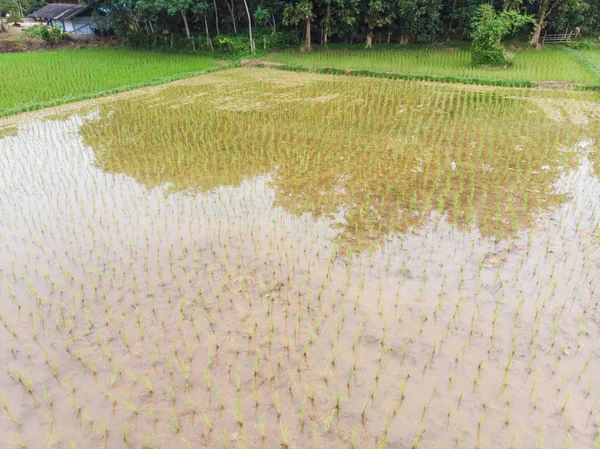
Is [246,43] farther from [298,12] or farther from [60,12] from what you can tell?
[60,12]

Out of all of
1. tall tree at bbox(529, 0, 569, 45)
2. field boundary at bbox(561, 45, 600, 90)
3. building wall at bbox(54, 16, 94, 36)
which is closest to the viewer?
field boundary at bbox(561, 45, 600, 90)

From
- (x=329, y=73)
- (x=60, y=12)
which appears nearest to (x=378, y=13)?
(x=329, y=73)

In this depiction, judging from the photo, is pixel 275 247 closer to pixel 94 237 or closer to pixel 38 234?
pixel 94 237

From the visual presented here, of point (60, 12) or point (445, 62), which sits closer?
point (445, 62)

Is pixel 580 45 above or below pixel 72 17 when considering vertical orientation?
below

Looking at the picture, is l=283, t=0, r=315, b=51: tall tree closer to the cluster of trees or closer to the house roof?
the cluster of trees

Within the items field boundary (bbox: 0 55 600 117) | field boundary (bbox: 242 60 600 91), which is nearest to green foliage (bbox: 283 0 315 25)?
field boundary (bbox: 0 55 600 117)

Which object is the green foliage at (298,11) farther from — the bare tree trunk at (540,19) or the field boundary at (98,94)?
the bare tree trunk at (540,19)

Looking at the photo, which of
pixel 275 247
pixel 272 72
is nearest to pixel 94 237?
pixel 275 247
